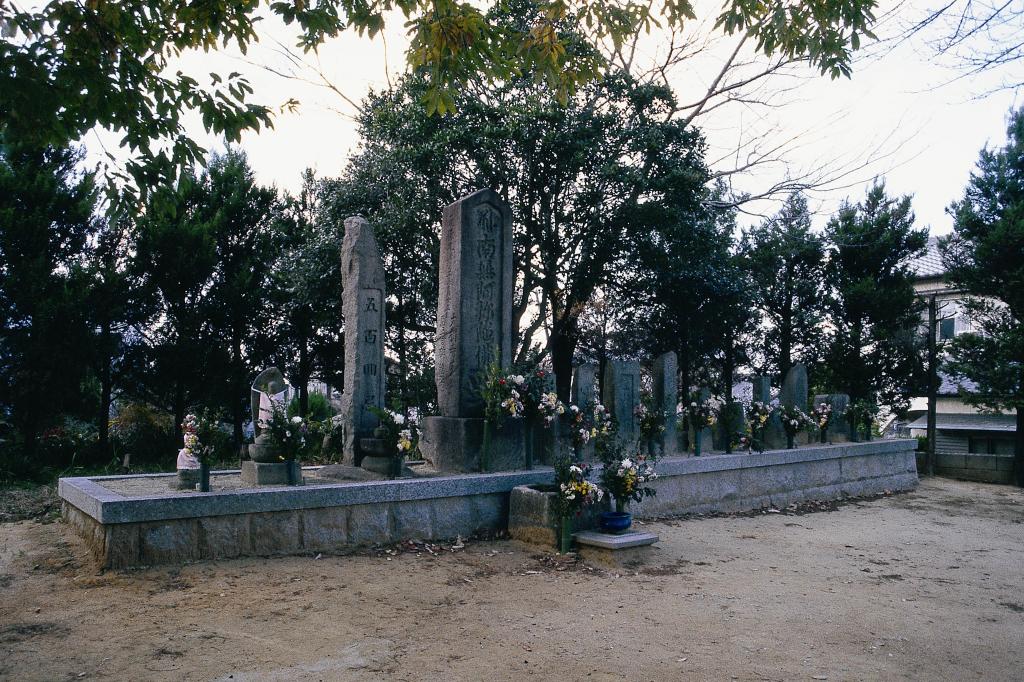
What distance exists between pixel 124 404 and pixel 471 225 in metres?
8.22

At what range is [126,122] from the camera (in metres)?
4.80

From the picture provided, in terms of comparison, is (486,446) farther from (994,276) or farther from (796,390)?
(994,276)

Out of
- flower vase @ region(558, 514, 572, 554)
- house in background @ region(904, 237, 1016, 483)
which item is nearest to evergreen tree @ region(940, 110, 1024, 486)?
house in background @ region(904, 237, 1016, 483)

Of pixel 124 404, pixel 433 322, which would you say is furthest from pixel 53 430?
pixel 433 322

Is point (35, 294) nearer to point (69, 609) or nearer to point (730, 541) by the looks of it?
point (69, 609)

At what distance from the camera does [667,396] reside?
1031 cm

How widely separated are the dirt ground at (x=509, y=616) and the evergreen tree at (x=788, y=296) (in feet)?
33.6

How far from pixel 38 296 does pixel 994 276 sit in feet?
55.1

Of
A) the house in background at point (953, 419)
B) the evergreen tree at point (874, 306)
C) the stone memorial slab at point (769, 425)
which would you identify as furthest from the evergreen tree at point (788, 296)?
the stone memorial slab at point (769, 425)

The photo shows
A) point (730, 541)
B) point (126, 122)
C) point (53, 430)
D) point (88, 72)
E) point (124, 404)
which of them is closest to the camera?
point (88, 72)

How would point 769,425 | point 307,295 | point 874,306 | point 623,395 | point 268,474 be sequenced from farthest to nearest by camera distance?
point 874,306 < point 307,295 < point 769,425 < point 623,395 < point 268,474

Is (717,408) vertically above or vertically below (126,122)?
below

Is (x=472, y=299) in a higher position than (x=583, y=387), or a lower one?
higher

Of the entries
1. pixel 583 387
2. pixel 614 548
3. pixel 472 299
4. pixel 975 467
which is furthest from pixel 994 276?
pixel 614 548
